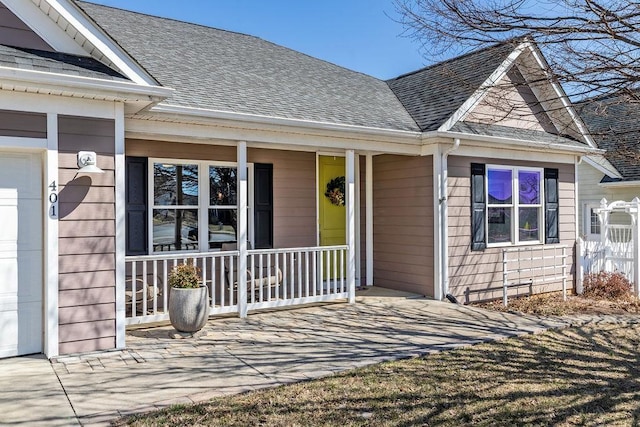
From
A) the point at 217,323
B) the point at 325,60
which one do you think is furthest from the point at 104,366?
the point at 325,60

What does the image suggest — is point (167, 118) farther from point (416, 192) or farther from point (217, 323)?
point (416, 192)

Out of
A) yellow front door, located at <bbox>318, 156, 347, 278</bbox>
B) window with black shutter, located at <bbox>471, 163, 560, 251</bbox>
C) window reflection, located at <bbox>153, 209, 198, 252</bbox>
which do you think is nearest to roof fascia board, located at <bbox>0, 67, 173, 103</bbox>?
window reflection, located at <bbox>153, 209, 198, 252</bbox>

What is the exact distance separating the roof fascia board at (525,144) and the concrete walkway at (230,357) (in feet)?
9.85

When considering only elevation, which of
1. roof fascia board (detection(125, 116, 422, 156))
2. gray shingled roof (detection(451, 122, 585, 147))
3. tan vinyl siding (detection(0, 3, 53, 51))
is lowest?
roof fascia board (detection(125, 116, 422, 156))

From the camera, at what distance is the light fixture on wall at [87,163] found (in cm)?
520

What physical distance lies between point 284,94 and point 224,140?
76.7 inches

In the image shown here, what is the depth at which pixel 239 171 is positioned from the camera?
23.4ft

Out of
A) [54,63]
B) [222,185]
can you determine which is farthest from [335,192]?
[54,63]

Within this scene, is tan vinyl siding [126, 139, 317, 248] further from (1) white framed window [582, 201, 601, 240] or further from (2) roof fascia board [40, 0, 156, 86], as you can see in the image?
(1) white framed window [582, 201, 601, 240]

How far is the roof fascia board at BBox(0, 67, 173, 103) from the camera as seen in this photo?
4.72 meters

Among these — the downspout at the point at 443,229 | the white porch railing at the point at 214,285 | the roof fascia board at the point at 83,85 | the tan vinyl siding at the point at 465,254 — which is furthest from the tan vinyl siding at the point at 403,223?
the roof fascia board at the point at 83,85

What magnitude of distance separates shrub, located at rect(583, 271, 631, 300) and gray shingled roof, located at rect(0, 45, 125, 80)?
9.62 meters

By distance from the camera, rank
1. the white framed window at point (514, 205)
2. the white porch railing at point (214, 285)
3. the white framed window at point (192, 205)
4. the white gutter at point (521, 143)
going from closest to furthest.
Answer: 1. the white porch railing at point (214, 285)
2. the white framed window at point (192, 205)
3. the white gutter at point (521, 143)
4. the white framed window at point (514, 205)

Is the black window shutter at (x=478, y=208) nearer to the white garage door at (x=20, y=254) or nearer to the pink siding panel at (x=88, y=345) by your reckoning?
the pink siding panel at (x=88, y=345)
